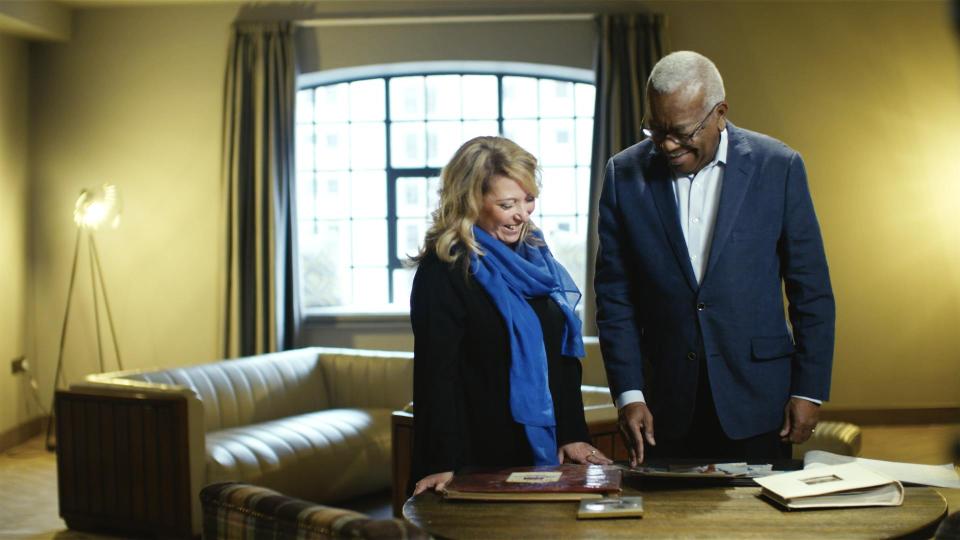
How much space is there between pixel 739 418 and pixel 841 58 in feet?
20.0

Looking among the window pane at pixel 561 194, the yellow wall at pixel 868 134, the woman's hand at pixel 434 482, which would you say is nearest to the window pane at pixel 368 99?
the window pane at pixel 561 194

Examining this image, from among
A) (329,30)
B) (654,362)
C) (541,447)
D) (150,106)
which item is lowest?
(541,447)

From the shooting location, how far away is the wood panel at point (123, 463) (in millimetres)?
4977

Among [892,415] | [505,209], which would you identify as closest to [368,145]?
[892,415]

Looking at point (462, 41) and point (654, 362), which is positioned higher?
point (462, 41)

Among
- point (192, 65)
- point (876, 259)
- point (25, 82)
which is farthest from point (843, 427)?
point (25, 82)

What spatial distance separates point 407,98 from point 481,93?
21.3 inches

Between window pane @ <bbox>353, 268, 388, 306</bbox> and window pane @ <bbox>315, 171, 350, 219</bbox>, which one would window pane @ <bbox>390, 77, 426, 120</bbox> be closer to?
window pane @ <bbox>315, 171, 350, 219</bbox>

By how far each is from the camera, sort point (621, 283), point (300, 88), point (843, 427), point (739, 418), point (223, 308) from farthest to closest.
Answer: point (300, 88)
point (223, 308)
point (843, 427)
point (621, 283)
point (739, 418)

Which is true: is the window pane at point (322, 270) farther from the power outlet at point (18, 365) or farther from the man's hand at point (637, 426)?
the man's hand at point (637, 426)

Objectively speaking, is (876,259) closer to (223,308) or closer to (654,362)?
(223,308)

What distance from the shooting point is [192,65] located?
310 inches

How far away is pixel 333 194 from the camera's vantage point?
8.27 metres

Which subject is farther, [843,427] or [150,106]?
[150,106]
